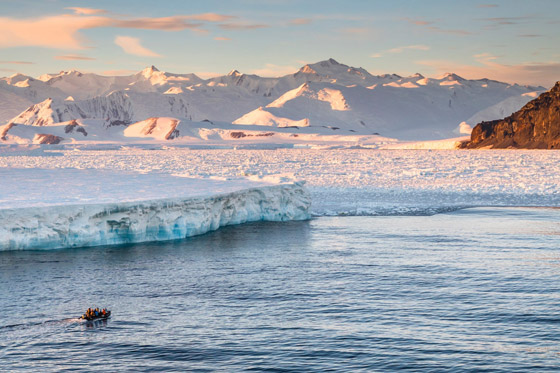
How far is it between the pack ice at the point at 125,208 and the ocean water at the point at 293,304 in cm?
71

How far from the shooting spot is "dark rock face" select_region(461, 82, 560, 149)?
120450 millimetres

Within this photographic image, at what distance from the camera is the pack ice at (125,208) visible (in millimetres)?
21453

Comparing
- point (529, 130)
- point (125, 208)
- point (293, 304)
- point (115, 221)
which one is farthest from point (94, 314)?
point (529, 130)

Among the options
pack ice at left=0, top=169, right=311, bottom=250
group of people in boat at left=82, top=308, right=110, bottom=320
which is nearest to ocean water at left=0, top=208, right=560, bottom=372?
group of people in boat at left=82, top=308, right=110, bottom=320

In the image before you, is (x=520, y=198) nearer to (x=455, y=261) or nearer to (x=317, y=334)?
(x=455, y=261)

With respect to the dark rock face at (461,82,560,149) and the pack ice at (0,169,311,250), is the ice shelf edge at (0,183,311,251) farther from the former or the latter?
the dark rock face at (461,82,560,149)

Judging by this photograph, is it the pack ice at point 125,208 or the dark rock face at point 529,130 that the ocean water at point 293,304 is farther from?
the dark rock face at point 529,130

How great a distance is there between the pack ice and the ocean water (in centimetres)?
71

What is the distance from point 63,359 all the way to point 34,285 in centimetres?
583

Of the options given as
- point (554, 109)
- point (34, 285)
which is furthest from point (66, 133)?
point (34, 285)

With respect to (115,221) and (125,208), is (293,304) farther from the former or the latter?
(115,221)

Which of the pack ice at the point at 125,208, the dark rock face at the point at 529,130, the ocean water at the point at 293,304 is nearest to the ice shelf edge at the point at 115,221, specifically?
the pack ice at the point at 125,208

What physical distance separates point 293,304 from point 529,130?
392ft

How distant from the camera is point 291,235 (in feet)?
81.8
